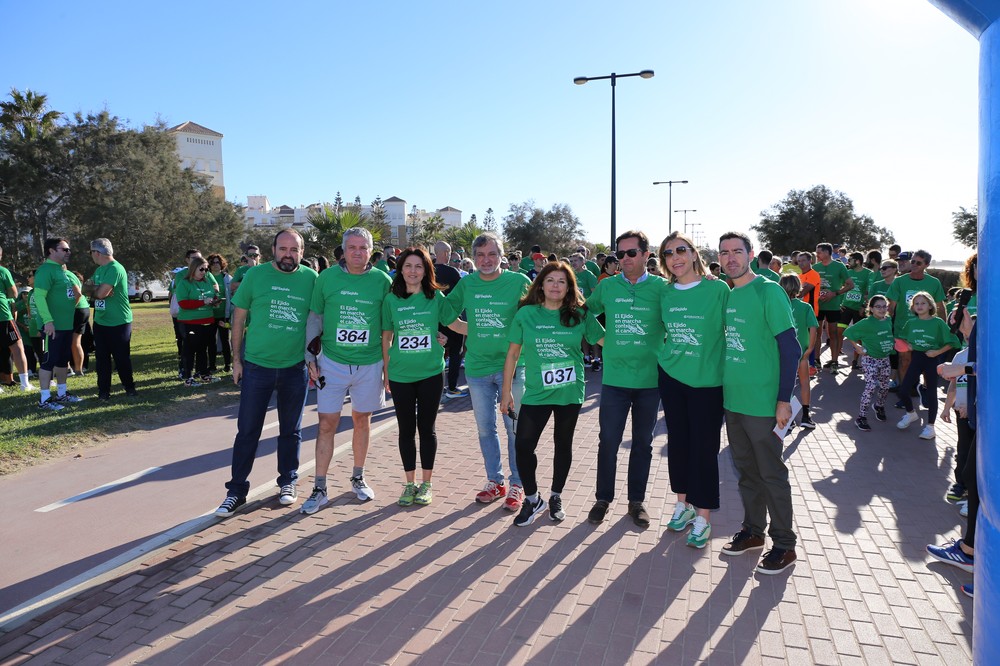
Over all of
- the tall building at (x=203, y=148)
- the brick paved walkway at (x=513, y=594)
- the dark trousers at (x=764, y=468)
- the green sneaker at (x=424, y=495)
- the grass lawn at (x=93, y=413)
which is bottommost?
the brick paved walkway at (x=513, y=594)

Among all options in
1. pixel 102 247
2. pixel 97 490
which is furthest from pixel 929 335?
pixel 102 247

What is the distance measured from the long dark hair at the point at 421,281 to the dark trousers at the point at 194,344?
5945 mm

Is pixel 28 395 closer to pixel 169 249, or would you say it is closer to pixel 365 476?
pixel 365 476

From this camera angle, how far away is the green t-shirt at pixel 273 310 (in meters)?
4.64

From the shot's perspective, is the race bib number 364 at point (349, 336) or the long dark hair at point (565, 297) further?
the race bib number 364 at point (349, 336)

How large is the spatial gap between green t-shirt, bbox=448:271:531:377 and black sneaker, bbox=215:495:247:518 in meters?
1.92

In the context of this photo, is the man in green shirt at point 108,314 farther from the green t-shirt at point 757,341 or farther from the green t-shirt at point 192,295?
the green t-shirt at point 757,341

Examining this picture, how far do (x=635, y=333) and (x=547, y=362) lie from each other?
612 mm

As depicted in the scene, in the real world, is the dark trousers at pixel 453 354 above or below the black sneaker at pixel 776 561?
above

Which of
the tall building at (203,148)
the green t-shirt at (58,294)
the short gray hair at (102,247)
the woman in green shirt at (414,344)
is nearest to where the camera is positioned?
the woman in green shirt at (414,344)

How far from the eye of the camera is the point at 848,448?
21.1ft

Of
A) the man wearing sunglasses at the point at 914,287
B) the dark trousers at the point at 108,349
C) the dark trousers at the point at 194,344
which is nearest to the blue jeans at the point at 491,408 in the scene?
the dark trousers at the point at 108,349

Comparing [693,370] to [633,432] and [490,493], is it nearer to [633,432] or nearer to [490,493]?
[633,432]

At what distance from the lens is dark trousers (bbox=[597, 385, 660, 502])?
14.3 ft
